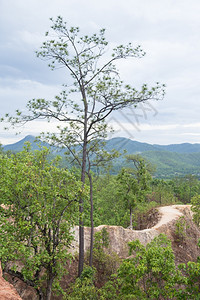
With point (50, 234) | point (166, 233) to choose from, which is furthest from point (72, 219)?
point (166, 233)

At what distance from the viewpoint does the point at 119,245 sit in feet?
55.3

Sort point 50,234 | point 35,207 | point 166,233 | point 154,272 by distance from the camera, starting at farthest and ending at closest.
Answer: point 166,233, point 50,234, point 154,272, point 35,207

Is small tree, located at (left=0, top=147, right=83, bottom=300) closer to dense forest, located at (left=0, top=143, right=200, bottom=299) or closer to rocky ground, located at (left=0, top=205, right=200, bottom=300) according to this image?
dense forest, located at (left=0, top=143, right=200, bottom=299)

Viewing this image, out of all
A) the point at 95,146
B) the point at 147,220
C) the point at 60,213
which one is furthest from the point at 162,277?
the point at 147,220

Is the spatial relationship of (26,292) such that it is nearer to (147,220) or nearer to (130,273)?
(130,273)

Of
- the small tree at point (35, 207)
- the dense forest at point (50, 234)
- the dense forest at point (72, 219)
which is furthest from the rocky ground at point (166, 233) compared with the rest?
the small tree at point (35, 207)

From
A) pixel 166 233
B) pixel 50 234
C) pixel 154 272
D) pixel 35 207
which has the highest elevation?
pixel 35 207

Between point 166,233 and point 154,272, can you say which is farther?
point 166,233

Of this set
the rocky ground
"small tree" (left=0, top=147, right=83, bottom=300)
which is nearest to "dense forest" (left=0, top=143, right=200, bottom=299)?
"small tree" (left=0, top=147, right=83, bottom=300)

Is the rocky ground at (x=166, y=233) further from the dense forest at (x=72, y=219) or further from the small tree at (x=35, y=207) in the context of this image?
the small tree at (x=35, y=207)

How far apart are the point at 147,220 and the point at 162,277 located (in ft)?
62.3

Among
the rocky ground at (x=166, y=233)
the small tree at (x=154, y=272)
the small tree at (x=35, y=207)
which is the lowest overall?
the rocky ground at (x=166, y=233)

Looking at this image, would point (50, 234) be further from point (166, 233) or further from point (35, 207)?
point (166, 233)

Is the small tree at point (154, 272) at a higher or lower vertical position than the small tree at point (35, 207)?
lower
